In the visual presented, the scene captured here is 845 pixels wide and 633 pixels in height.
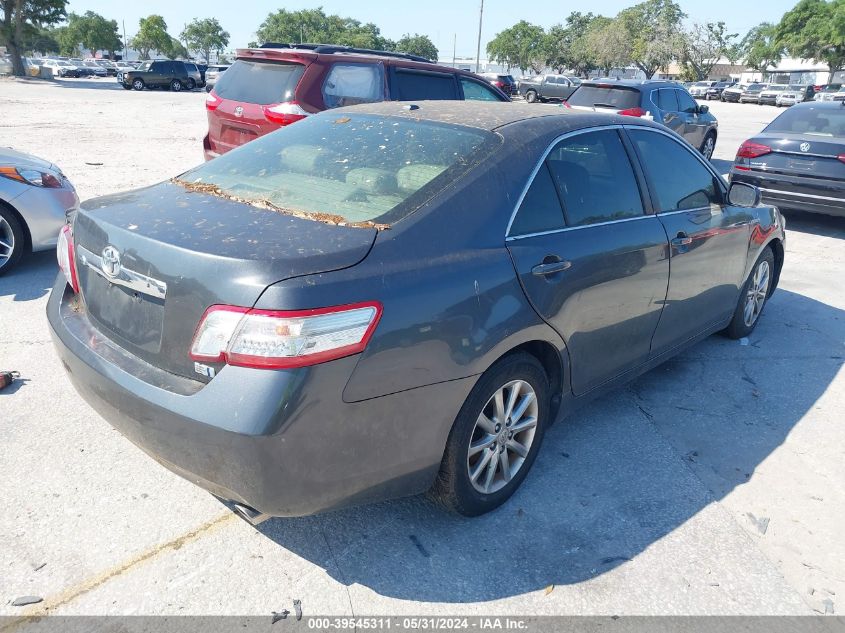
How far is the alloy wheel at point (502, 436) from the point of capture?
2.84 metres

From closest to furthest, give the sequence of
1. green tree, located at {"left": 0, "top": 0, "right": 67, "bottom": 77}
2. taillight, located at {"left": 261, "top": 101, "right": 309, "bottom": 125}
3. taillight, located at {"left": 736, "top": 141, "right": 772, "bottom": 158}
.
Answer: taillight, located at {"left": 261, "top": 101, "right": 309, "bottom": 125}, taillight, located at {"left": 736, "top": 141, "right": 772, "bottom": 158}, green tree, located at {"left": 0, "top": 0, "right": 67, "bottom": 77}

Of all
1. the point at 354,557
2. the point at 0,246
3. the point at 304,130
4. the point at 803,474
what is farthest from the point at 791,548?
the point at 0,246

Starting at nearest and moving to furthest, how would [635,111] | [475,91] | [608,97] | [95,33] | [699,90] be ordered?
[475,91], [635,111], [608,97], [699,90], [95,33]

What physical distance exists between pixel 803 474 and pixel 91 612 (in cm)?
331

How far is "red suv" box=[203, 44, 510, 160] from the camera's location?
719 centimetres

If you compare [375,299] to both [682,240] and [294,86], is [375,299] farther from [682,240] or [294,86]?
[294,86]

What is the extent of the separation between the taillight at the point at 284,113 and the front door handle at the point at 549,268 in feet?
15.6

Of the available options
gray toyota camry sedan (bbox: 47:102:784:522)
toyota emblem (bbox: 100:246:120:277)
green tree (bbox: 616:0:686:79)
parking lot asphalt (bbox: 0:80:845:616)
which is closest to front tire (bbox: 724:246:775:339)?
parking lot asphalt (bbox: 0:80:845:616)

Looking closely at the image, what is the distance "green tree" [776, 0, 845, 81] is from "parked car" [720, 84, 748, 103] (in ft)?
61.5

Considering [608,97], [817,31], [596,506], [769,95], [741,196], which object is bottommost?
[596,506]

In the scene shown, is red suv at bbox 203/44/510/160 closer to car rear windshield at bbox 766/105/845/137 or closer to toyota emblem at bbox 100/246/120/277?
toyota emblem at bbox 100/246/120/277

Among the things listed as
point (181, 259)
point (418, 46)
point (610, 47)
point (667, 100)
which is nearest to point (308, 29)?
point (418, 46)

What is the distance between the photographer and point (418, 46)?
4567 inches

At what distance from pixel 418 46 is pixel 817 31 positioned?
6563 centimetres
